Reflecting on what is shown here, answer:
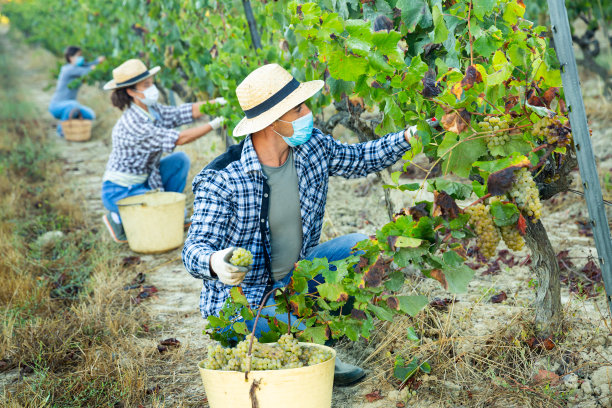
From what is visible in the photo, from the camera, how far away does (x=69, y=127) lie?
877 cm

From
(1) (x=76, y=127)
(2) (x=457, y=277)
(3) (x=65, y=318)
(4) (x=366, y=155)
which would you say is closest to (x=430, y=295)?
(4) (x=366, y=155)

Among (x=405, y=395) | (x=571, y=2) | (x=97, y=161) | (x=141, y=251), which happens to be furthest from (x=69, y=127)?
(x=405, y=395)

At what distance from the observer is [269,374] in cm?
178

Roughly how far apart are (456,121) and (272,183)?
918 millimetres

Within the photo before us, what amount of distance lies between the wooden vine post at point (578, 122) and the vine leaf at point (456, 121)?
29 cm

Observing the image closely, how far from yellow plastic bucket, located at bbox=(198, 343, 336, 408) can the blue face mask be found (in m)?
0.96

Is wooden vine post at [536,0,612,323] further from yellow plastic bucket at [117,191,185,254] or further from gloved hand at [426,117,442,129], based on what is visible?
yellow plastic bucket at [117,191,185,254]

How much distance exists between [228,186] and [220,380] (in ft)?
2.76

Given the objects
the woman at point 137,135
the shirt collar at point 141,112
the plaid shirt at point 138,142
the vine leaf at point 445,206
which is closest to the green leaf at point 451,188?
the vine leaf at point 445,206

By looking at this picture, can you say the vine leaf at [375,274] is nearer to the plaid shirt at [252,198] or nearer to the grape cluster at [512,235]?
the grape cluster at [512,235]

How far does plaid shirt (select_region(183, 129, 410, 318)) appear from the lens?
2367mm

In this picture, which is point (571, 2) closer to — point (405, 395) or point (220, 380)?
point (405, 395)

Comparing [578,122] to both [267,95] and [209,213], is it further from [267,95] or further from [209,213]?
[209,213]

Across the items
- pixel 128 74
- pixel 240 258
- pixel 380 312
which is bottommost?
pixel 380 312
